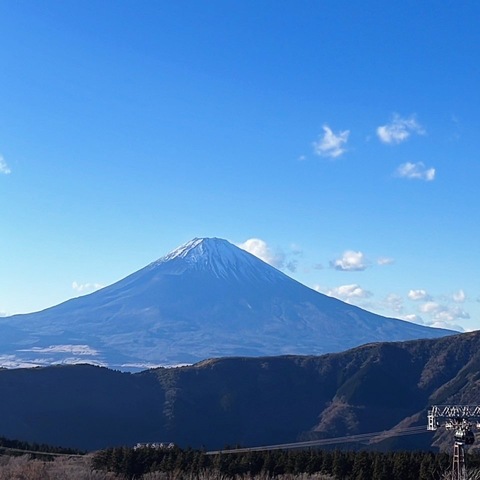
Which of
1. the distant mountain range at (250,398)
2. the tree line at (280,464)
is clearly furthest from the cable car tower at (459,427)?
the distant mountain range at (250,398)

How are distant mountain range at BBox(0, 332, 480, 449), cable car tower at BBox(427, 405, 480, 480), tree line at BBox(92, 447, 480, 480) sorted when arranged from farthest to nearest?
distant mountain range at BBox(0, 332, 480, 449)
tree line at BBox(92, 447, 480, 480)
cable car tower at BBox(427, 405, 480, 480)

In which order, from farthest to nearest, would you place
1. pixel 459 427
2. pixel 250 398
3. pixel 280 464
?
pixel 250 398 → pixel 280 464 → pixel 459 427

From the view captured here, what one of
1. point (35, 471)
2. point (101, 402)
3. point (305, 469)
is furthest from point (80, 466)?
point (101, 402)

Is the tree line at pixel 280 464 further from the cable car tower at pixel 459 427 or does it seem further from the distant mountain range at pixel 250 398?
the distant mountain range at pixel 250 398

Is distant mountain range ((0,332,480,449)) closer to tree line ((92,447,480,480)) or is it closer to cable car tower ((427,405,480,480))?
tree line ((92,447,480,480))

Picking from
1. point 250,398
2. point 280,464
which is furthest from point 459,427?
point 250,398

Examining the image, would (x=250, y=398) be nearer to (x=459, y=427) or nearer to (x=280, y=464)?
(x=280, y=464)

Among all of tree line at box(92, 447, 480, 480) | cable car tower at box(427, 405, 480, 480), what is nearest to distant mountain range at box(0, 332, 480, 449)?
tree line at box(92, 447, 480, 480)

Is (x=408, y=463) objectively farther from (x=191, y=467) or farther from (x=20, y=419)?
(x=20, y=419)
